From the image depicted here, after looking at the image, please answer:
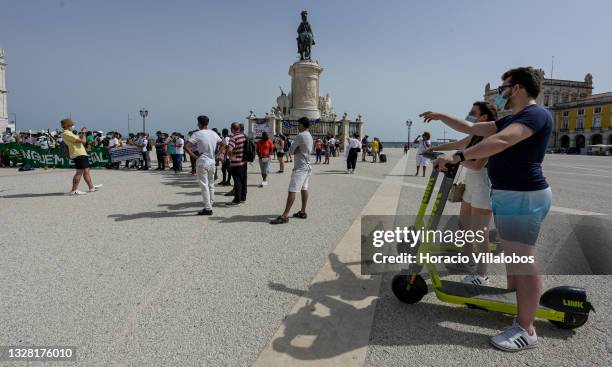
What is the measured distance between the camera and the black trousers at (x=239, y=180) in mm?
6828

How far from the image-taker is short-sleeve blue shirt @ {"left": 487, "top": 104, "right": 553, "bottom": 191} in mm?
2064

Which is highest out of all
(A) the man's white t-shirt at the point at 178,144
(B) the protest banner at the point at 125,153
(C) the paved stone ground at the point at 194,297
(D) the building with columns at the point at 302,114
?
(D) the building with columns at the point at 302,114

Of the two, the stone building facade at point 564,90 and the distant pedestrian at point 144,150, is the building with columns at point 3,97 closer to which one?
the distant pedestrian at point 144,150

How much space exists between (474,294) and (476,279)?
0.51 meters

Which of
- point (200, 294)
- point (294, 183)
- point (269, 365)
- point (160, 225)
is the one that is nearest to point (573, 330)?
point (269, 365)

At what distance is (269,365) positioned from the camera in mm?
2096

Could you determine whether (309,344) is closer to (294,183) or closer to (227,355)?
(227,355)

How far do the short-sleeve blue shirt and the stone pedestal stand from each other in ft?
96.3

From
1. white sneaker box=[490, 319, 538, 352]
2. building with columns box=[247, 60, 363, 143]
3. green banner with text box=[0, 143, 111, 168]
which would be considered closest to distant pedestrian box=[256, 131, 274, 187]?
white sneaker box=[490, 319, 538, 352]

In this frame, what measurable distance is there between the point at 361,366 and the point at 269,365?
0.56m

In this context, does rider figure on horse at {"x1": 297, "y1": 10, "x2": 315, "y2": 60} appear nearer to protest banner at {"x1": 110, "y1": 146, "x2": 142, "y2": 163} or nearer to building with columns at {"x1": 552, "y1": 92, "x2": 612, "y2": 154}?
protest banner at {"x1": 110, "y1": 146, "x2": 142, "y2": 163}

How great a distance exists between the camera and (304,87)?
102ft

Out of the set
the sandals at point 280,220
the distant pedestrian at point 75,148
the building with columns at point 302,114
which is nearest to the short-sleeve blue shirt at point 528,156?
the sandals at point 280,220

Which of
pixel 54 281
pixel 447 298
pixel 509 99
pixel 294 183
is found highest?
pixel 509 99
